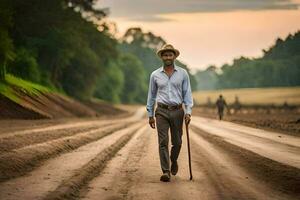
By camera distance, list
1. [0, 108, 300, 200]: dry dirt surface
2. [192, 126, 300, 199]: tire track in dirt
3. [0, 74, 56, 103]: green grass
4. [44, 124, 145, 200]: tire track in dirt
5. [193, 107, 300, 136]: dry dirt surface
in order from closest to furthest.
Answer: [44, 124, 145, 200]: tire track in dirt < [0, 108, 300, 200]: dry dirt surface < [192, 126, 300, 199]: tire track in dirt < [193, 107, 300, 136]: dry dirt surface < [0, 74, 56, 103]: green grass

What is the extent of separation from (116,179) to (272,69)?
76.1 metres

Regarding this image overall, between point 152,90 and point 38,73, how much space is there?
39925 mm

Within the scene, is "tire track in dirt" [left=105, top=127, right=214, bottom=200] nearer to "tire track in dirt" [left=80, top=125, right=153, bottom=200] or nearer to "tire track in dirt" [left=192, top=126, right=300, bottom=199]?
"tire track in dirt" [left=80, top=125, right=153, bottom=200]

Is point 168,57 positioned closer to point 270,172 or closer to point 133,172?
point 133,172

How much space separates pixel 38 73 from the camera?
50594 mm

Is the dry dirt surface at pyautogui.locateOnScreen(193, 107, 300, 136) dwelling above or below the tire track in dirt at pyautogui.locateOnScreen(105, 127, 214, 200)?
above

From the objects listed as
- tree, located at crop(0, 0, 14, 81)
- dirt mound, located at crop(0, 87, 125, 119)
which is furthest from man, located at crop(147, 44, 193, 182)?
tree, located at crop(0, 0, 14, 81)

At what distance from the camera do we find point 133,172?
1220 centimetres

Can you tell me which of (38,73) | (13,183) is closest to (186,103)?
(13,183)

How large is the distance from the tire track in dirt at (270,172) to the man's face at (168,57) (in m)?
2.75

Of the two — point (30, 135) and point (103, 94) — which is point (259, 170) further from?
point (103, 94)

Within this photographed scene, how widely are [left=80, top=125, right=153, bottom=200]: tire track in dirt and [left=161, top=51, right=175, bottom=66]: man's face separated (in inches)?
87.8

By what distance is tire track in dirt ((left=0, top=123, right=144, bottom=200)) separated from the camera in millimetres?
9492

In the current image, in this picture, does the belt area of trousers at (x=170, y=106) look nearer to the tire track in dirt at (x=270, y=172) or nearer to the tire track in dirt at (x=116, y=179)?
the tire track in dirt at (x=116, y=179)
